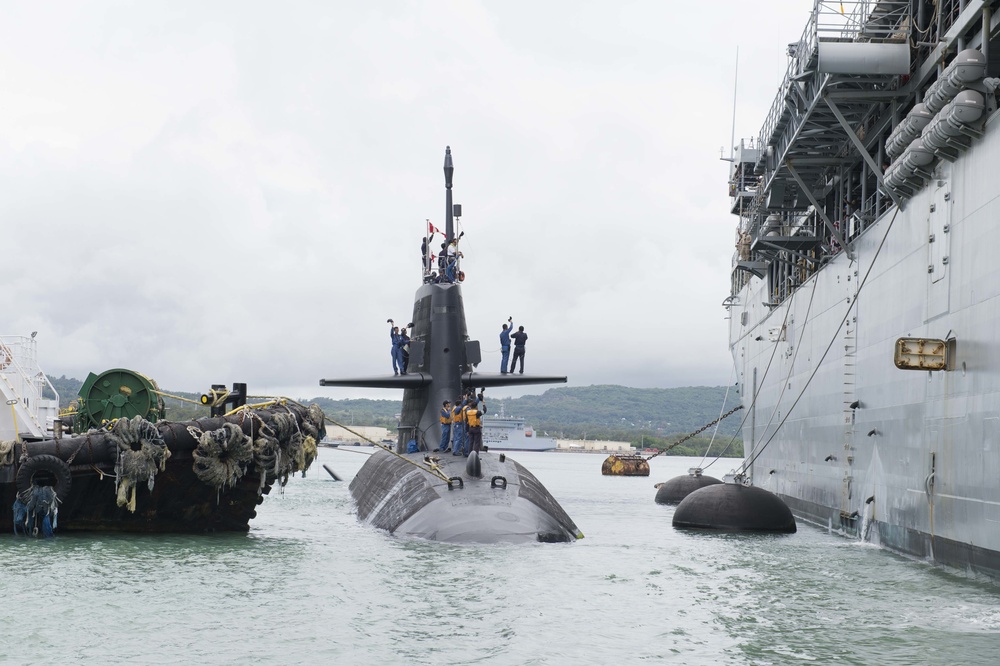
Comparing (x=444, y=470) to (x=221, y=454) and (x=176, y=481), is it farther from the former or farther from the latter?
(x=176, y=481)

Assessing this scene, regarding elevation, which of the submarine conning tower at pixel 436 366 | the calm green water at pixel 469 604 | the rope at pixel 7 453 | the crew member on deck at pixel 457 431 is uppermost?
the submarine conning tower at pixel 436 366

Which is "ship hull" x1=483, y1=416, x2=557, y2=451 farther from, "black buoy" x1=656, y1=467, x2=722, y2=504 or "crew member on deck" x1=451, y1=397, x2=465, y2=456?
"crew member on deck" x1=451, y1=397, x2=465, y2=456

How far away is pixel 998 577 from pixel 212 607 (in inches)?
391

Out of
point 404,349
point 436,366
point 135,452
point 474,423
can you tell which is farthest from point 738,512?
point 135,452

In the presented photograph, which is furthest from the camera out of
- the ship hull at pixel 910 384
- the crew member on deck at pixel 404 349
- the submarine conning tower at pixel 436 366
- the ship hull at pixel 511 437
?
the ship hull at pixel 511 437

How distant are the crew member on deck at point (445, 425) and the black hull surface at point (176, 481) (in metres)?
4.98

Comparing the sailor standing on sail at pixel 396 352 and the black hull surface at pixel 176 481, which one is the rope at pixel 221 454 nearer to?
the black hull surface at pixel 176 481

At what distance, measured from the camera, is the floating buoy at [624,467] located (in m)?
77.4

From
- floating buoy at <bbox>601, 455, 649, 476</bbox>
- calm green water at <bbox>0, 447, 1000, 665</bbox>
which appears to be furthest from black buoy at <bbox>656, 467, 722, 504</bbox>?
floating buoy at <bbox>601, 455, 649, 476</bbox>

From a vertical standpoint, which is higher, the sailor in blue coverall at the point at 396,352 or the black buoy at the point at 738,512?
the sailor in blue coverall at the point at 396,352

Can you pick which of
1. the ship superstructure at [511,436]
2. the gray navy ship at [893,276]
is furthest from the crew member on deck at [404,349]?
the ship superstructure at [511,436]

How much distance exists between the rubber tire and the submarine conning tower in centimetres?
941

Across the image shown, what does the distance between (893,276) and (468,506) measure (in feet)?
28.4

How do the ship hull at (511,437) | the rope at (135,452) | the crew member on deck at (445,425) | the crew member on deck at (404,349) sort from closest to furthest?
the rope at (135,452) → the crew member on deck at (445,425) → the crew member on deck at (404,349) → the ship hull at (511,437)
